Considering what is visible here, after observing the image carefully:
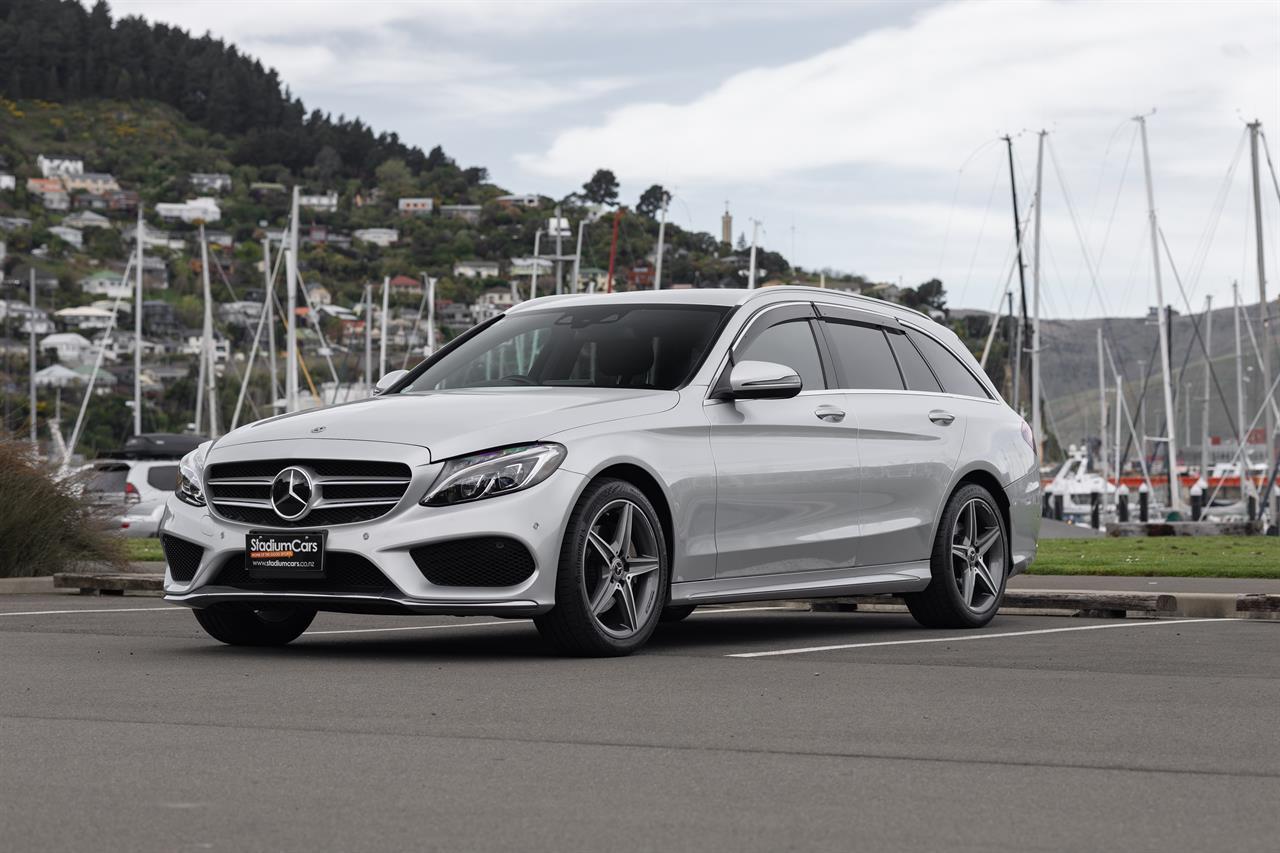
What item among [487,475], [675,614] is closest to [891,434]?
[675,614]

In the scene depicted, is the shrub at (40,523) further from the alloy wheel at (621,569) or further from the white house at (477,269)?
the white house at (477,269)

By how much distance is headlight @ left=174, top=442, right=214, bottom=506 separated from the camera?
925cm

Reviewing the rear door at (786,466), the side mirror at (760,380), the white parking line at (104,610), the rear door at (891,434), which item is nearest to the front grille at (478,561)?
the rear door at (786,466)

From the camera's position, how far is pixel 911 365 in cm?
1153

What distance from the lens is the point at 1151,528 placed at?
1158 inches

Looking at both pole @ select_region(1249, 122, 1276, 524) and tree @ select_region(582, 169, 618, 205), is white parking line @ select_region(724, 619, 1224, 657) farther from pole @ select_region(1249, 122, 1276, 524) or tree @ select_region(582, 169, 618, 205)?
tree @ select_region(582, 169, 618, 205)

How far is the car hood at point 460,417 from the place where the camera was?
8711 mm

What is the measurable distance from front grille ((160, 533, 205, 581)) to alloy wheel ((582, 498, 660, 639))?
5.75 ft

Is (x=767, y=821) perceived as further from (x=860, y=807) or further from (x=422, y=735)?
(x=422, y=735)

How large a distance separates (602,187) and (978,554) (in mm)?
186557

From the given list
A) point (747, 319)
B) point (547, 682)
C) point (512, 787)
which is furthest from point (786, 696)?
point (747, 319)

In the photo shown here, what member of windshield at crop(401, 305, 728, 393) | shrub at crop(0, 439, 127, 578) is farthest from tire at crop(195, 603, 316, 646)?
shrub at crop(0, 439, 127, 578)

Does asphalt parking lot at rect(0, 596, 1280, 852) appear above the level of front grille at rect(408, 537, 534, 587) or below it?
below

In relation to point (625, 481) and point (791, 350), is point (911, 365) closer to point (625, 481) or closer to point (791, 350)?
point (791, 350)
